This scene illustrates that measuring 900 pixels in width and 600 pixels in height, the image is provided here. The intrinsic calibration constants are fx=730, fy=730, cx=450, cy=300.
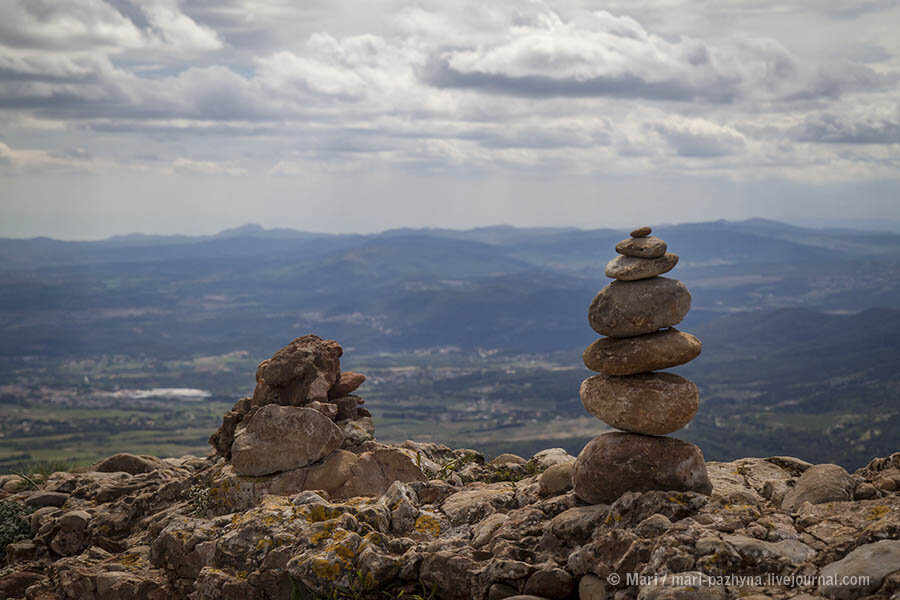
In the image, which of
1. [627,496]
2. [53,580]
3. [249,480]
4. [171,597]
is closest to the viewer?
[627,496]

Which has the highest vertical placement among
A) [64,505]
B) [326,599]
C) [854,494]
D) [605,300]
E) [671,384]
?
[605,300]

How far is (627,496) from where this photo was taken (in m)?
16.6

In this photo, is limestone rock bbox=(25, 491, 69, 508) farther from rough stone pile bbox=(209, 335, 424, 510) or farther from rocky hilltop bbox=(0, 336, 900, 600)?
rough stone pile bbox=(209, 335, 424, 510)

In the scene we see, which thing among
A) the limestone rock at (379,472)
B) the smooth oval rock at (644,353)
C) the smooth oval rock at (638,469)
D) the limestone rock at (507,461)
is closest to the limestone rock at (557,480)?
the smooth oval rock at (638,469)

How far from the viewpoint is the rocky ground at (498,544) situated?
43.1 feet

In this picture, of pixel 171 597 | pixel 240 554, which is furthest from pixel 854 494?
pixel 171 597

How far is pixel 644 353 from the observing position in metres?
18.4

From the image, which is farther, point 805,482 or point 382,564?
point 805,482

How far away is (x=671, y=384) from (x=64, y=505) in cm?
2139

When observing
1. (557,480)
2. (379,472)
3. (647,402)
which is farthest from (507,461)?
(647,402)

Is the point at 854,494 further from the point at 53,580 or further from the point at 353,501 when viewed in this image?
the point at 53,580

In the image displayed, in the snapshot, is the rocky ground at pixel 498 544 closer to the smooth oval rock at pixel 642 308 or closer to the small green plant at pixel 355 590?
the small green plant at pixel 355 590

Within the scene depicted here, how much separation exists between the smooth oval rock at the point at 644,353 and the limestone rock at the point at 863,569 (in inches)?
254

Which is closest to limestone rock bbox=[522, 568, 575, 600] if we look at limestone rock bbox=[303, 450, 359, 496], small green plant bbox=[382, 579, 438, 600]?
small green plant bbox=[382, 579, 438, 600]
